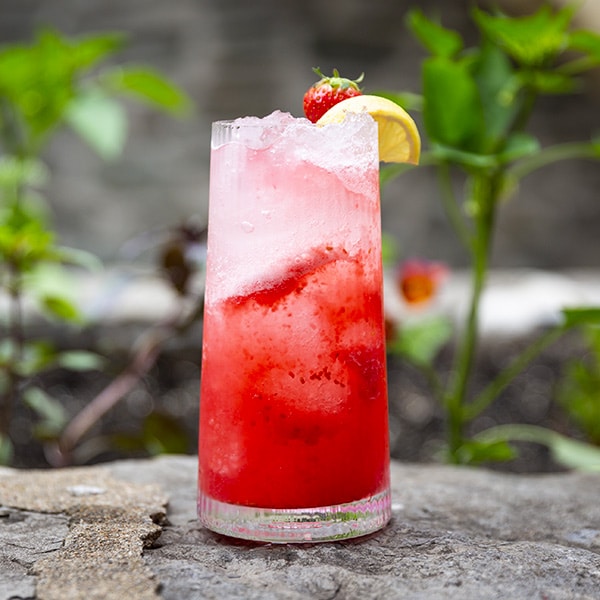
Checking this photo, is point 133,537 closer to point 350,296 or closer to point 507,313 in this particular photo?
point 350,296

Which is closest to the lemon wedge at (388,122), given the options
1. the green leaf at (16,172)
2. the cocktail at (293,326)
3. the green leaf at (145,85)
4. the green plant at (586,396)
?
the cocktail at (293,326)

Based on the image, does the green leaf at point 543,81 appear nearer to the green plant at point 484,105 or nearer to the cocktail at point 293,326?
the green plant at point 484,105

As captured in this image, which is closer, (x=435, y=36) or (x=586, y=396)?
(x=435, y=36)

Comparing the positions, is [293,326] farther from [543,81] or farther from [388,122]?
[543,81]

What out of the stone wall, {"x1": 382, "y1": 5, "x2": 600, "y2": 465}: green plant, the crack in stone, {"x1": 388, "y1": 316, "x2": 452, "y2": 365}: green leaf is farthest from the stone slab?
the stone wall

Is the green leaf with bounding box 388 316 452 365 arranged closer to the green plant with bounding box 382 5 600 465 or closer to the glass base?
the green plant with bounding box 382 5 600 465

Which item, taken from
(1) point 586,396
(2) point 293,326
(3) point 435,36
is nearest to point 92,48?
(3) point 435,36
